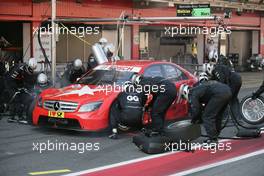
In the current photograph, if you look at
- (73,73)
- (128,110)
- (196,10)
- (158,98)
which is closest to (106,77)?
(128,110)

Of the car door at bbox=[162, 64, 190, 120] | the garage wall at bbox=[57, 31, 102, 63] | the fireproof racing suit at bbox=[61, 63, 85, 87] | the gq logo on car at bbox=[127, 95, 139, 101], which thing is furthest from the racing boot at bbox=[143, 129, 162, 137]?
the garage wall at bbox=[57, 31, 102, 63]

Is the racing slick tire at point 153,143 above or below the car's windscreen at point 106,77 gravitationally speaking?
below

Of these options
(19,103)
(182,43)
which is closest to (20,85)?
(19,103)

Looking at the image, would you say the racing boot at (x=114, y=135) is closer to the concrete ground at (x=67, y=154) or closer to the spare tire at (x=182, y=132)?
the concrete ground at (x=67, y=154)

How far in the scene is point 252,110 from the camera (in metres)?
11.1

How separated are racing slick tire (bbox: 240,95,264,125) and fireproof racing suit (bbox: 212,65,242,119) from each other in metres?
0.32

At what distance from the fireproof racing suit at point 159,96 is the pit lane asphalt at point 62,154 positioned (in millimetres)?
600

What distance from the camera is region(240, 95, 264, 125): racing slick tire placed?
10977mm

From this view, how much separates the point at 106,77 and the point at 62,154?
271 centimetres

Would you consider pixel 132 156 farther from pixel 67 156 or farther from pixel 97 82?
pixel 97 82

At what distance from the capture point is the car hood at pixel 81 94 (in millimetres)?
9779

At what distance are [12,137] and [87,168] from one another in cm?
304

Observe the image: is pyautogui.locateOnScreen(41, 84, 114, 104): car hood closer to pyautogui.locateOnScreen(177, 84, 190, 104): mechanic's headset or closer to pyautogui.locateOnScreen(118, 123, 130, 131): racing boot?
pyautogui.locateOnScreen(118, 123, 130, 131): racing boot

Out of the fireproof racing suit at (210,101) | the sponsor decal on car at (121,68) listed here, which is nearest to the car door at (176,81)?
the sponsor decal on car at (121,68)
